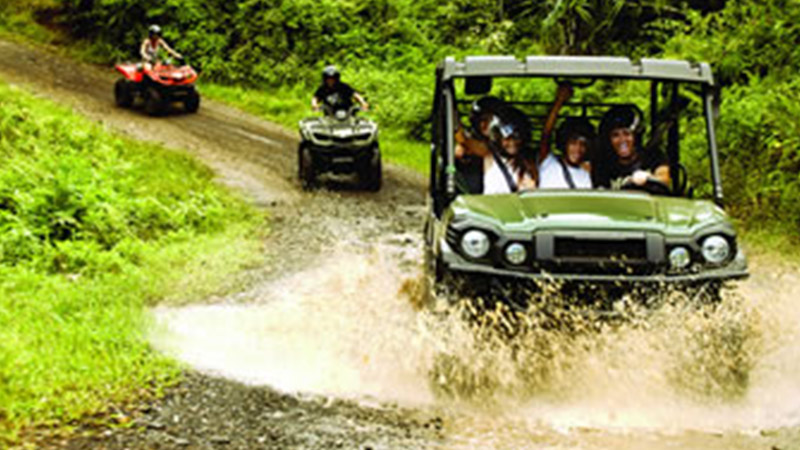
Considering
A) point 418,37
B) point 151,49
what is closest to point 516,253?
point 151,49

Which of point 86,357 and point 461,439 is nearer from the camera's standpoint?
point 461,439

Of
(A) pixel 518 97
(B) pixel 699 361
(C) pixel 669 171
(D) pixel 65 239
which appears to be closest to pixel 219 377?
(B) pixel 699 361

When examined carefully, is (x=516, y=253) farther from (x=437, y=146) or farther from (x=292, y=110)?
(x=292, y=110)

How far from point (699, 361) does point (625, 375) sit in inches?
17.9

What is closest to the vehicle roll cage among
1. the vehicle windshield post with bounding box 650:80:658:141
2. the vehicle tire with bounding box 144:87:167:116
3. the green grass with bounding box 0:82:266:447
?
the vehicle windshield post with bounding box 650:80:658:141

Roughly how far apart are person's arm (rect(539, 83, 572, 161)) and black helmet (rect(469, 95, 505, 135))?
1.33ft

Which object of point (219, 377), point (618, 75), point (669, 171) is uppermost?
point (618, 75)

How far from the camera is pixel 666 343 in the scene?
19.4 feet

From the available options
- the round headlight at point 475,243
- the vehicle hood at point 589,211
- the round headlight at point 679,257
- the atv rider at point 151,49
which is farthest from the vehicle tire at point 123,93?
the round headlight at point 679,257

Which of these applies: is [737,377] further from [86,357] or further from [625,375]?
[86,357]

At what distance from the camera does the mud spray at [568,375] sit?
5672 millimetres

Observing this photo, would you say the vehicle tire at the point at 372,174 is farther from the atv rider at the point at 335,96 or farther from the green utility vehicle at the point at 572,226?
the green utility vehicle at the point at 572,226

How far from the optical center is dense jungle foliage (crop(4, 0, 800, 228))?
44.7 ft

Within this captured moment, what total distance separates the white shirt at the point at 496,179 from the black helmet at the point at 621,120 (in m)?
0.76
